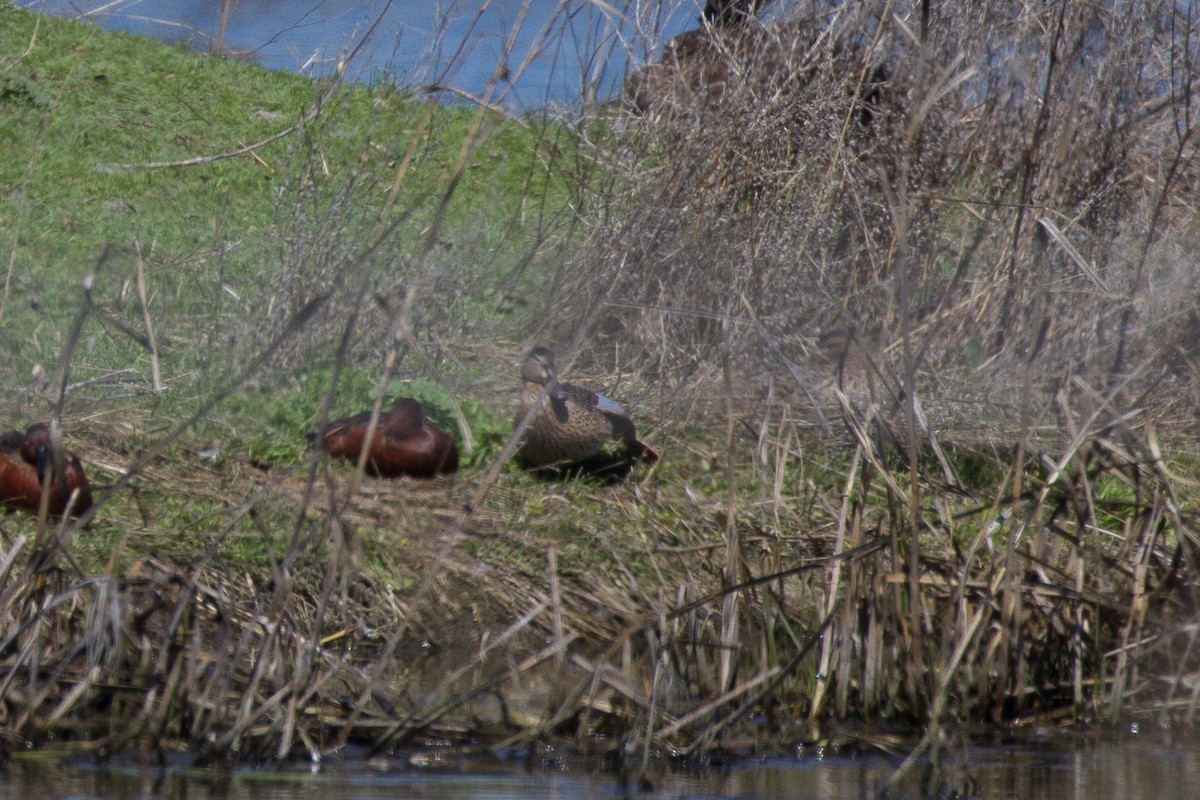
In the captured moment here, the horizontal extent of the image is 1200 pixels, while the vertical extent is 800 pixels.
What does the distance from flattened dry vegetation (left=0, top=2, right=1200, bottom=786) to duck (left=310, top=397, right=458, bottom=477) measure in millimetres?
77

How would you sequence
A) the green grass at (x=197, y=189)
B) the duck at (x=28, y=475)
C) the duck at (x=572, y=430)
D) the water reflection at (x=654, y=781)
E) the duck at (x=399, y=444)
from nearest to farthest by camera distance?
the water reflection at (x=654, y=781) < the duck at (x=28, y=475) < the duck at (x=399, y=444) < the duck at (x=572, y=430) < the green grass at (x=197, y=189)

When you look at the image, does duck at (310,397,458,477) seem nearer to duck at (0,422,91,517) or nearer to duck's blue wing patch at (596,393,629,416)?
duck's blue wing patch at (596,393,629,416)

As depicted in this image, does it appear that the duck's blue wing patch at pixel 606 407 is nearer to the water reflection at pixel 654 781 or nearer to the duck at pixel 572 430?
the duck at pixel 572 430

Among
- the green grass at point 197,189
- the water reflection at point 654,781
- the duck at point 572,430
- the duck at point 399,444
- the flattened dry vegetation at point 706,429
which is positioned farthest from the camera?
the green grass at point 197,189

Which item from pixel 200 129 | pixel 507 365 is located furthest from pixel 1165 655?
pixel 200 129

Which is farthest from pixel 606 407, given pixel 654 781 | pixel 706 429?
pixel 654 781

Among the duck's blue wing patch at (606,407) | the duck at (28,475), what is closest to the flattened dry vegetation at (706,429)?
the duck at (28,475)

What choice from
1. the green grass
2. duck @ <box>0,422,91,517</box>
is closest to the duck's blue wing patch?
the green grass

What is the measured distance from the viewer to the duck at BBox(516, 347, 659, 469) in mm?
4715

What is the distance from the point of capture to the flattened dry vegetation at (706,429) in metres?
2.79

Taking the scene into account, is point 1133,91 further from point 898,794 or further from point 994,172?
point 898,794

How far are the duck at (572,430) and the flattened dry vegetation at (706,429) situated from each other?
0.40 ft

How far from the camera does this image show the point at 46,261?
8219 mm

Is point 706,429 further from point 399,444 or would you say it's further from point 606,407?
point 399,444
